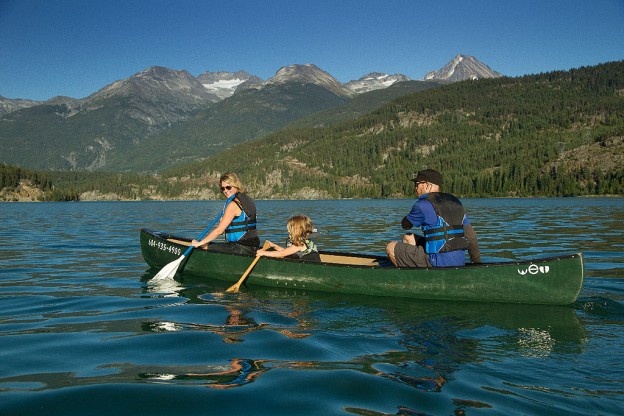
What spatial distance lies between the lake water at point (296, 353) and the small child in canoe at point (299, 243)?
95 centimetres

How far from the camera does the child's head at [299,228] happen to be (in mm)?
11648

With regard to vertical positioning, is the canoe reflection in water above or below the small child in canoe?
below

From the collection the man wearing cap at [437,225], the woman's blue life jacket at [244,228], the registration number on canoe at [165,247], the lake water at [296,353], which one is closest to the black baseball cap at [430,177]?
the man wearing cap at [437,225]

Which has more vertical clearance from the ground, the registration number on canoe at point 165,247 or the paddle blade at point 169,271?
the registration number on canoe at point 165,247

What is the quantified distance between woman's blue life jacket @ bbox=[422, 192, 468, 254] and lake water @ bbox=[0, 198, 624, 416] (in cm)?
130

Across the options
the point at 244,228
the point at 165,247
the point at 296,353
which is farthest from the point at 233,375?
the point at 165,247

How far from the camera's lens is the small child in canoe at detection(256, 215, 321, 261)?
11.7 metres

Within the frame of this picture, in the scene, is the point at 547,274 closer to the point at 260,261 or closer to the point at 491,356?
the point at 491,356

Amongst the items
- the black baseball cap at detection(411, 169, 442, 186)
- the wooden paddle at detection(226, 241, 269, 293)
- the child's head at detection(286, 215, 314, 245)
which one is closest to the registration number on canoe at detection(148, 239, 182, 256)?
the wooden paddle at detection(226, 241, 269, 293)

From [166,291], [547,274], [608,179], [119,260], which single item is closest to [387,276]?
[547,274]

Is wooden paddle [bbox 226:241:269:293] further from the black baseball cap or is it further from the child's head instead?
the black baseball cap

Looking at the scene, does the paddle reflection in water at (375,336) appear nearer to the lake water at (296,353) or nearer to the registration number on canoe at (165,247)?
the lake water at (296,353)

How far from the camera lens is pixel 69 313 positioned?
31.6ft

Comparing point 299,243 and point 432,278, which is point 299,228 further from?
point 432,278
